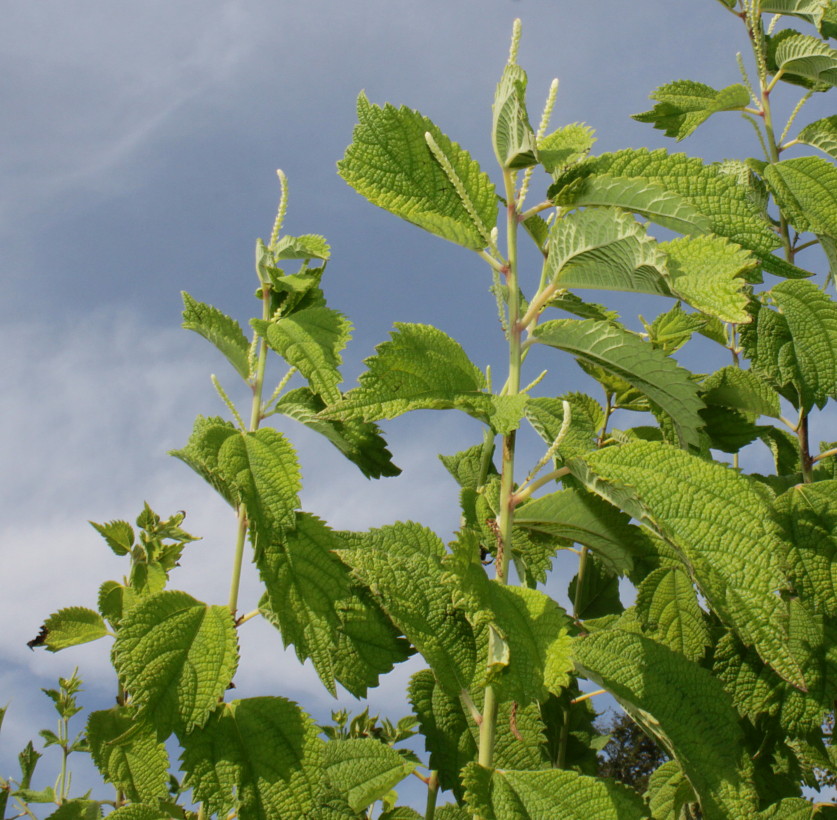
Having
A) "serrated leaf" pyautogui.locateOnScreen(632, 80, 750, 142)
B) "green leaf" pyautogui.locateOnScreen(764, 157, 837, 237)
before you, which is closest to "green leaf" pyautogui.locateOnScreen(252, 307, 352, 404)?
"green leaf" pyautogui.locateOnScreen(764, 157, 837, 237)

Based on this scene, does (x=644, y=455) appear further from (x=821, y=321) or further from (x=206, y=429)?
(x=821, y=321)

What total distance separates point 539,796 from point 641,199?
3.30ft

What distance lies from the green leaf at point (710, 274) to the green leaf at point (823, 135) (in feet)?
Result: 5.49

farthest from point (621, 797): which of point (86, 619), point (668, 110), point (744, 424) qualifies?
point (668, 110)

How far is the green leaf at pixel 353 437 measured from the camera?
200cm

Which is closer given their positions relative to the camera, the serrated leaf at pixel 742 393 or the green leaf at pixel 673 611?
the green leaf at pixel 673 611

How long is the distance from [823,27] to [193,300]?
236cm

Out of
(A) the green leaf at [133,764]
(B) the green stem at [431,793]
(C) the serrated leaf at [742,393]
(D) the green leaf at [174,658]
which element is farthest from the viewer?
(C) the serrated leaf at [742,393]

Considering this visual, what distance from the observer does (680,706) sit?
5.13 feet

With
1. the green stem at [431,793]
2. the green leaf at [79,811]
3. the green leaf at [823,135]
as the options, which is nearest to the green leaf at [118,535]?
the green leaf at [79,811]

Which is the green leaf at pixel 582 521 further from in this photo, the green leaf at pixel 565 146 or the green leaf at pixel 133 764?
the green leaf at pixel 133 764

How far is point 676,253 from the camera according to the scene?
1.40 m

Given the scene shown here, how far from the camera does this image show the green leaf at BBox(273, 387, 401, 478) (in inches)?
78.7

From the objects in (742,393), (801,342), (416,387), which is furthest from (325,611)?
(801,342)
